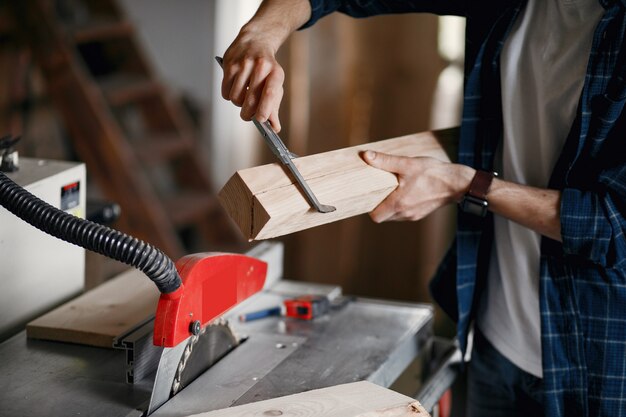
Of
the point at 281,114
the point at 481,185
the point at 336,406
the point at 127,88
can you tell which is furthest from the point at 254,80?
the point at 127,88

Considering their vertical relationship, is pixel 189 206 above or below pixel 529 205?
below

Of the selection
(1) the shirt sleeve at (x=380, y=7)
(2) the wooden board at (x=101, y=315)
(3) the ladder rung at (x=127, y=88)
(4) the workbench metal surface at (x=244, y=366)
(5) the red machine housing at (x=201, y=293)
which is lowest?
(4) the workbench metal surface at (x=244, y=366)

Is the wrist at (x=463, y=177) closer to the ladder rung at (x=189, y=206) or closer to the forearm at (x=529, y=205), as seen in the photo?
the forearm at (x=529, y=205)

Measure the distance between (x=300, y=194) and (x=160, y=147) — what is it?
237 centimetres

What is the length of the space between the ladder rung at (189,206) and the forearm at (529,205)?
2.29 meters

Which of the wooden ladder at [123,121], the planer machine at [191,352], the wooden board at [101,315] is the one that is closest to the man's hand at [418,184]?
the planer machine at [191,352]

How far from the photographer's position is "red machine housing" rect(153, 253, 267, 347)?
1244mm

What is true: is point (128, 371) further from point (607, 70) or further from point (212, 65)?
point (212, 65)

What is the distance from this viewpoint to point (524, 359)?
163cm

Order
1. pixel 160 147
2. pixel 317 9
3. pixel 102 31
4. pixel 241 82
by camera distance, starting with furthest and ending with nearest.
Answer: pixel 160 147
pixel 102 31
pixel 317 9
pixel 241 82

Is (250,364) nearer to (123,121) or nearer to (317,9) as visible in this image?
(317,9)

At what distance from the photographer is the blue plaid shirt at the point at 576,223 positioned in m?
1.42

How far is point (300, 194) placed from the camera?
1345 mm

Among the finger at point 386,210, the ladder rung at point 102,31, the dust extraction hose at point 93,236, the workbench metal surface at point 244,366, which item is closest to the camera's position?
the dust extraction hose at point 93,236
